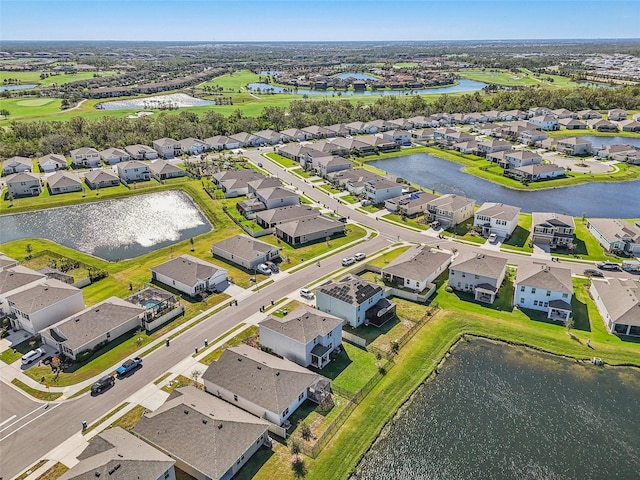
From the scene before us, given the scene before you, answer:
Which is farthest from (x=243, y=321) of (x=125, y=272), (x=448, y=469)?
(x=448, y=469)

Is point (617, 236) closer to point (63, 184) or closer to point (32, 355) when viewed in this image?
point (32, 355)

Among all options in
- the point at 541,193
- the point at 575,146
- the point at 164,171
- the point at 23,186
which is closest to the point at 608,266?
the point at 541,193

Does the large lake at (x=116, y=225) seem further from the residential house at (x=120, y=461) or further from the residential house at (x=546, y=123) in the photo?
the residential house at (x=546, y=123)

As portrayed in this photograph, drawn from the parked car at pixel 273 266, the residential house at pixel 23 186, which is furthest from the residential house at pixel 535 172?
the residential house at pixel 23 186

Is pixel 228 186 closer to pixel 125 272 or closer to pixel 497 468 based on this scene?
pixel 125 272

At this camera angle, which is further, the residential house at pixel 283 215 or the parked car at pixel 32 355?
the residential house at pixel 283 215
